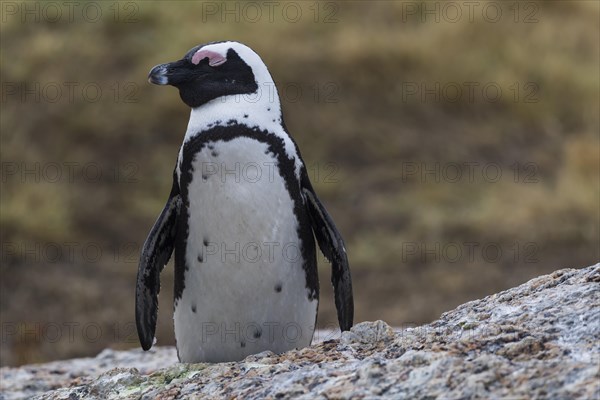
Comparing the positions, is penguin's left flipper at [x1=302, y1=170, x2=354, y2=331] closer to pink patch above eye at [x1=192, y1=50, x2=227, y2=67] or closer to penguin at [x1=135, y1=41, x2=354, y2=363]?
penguin at [x1=135, y1=41, x2=354, y2=363]

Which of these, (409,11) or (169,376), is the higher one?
(409,11)

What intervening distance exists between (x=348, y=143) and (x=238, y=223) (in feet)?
26.1

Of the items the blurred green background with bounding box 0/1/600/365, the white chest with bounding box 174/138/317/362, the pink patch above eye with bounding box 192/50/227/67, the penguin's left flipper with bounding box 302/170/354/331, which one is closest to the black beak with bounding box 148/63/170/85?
the pink patch above eye with bounding box 192/50/227/67

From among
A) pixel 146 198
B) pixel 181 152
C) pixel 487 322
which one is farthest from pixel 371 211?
pixel 487 322

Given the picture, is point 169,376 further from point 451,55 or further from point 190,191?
point 451,55

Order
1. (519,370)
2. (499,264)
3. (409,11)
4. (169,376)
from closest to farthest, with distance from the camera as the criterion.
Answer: (519,370), (169,376), (499,264), (409,11)

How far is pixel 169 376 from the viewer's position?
12.0 feet

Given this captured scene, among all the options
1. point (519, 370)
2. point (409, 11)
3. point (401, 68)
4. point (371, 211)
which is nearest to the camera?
point (519, 370)

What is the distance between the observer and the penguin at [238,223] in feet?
13.2

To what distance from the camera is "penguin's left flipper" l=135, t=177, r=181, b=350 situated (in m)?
4.33

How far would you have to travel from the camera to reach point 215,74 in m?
4.26

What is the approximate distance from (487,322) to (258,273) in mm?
1190

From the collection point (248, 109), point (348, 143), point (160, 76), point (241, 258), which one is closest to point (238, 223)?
point (241, 258)

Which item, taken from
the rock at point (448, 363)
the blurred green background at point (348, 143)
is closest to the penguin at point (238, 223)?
the rock at point (448, 363)
